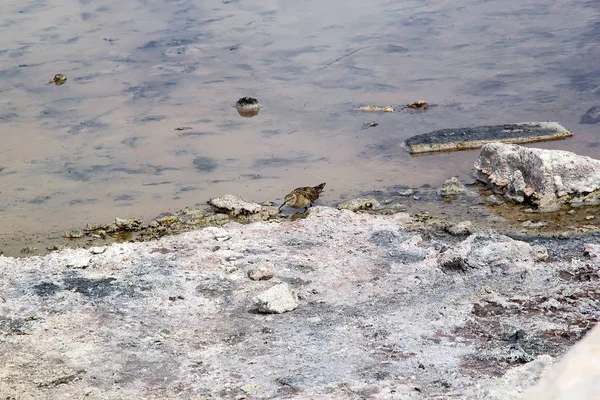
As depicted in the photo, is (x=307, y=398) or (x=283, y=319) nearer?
(x=307, y=398)

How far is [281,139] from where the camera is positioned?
7648 millimetres

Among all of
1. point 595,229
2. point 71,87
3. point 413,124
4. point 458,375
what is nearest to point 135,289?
point 458,375

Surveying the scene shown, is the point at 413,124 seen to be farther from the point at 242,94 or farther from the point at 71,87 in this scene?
A: the point at 71,87

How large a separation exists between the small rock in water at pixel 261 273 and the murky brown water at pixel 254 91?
5.52ft

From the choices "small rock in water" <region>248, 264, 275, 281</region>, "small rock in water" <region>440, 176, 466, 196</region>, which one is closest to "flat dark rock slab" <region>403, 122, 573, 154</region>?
"small rock in water" <region>440, 176, 466, 196</region>

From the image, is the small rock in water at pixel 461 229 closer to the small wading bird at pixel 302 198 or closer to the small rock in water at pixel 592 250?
the small rock in water at pixel 592 250

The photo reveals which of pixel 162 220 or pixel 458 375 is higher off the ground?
pixel 458 375

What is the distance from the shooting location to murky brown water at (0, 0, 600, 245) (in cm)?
679

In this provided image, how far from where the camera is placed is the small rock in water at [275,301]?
430cm

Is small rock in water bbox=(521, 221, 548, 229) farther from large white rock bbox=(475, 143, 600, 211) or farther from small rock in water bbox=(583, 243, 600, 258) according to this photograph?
small rock in water bbox=(583, 243, 600, 258)

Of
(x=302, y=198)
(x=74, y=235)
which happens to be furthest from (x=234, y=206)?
(x=74, y=235)

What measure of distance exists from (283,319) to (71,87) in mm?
5947

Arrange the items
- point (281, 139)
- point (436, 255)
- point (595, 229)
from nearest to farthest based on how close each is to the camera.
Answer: point (436, 255) → point (595, 229) → point (281, 139)

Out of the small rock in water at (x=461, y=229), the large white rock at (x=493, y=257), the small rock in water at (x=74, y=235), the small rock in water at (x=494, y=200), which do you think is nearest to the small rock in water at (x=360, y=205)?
the small rock in water at (x=461, y=229)
